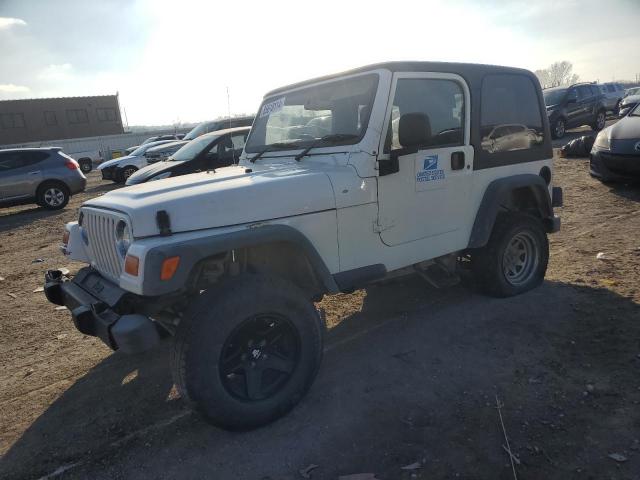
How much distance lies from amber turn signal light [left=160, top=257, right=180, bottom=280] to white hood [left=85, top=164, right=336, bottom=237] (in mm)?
217

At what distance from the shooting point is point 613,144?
798 centimetres

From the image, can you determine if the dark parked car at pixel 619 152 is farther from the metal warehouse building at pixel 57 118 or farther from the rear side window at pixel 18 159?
the metal warehouse building at pixel 57 118

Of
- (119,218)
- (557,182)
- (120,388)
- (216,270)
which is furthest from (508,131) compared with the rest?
(557,182)

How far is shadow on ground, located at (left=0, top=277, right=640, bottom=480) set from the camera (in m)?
2.45

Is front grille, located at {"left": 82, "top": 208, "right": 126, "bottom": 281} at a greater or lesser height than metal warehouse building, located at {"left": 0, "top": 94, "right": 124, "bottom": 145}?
lesser

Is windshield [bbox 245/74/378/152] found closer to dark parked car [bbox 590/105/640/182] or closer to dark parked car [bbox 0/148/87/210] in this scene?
dark parked car [bbox 590/105/640/182]

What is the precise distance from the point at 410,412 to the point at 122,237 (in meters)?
2.08

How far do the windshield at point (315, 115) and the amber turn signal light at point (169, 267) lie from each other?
1.54 metres

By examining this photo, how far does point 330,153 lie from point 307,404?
5.85ft

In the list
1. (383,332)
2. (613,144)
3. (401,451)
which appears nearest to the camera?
(401,451)

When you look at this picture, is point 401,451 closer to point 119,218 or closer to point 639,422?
point 639,422

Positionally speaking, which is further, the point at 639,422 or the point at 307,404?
the point at 307,404

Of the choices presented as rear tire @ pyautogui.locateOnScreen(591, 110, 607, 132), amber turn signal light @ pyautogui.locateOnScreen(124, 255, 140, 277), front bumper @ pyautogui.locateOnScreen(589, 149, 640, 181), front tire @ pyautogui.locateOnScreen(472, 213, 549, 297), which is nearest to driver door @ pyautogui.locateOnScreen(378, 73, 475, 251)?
front tire @ pyautogui.locateOnScreen(472, 213, 549, 297)

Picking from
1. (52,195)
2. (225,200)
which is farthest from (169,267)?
(52,195)
